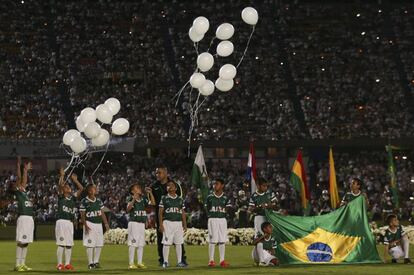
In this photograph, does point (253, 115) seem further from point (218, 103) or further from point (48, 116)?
point (48, 116)

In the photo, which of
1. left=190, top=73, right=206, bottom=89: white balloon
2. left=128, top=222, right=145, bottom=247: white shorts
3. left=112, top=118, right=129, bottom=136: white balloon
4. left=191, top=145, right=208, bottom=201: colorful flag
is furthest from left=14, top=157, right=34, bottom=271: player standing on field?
left=191, top=145, right=208, bottom=201: colorful flag

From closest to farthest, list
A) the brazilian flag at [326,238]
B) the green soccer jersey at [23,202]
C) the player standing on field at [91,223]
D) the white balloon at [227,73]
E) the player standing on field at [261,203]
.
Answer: the green soccer jersey at [23,202] < the player standing on field at [91,223] < the brazilian flag at [326,238] < the player standing on field at [261,203] < the white balloon at [227,73]

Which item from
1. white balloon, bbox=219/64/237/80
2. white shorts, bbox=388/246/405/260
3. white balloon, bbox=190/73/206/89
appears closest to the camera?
white shorts, bbox=388/246/405/260

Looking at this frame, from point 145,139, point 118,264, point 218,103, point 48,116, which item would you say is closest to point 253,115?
point 218,103

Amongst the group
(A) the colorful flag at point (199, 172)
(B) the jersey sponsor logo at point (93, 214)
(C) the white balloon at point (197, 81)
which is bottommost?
(B) the jersey sponsor logo at point (93, 214)

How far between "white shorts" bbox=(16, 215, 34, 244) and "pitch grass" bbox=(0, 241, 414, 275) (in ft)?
2.42

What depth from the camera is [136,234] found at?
24.1m

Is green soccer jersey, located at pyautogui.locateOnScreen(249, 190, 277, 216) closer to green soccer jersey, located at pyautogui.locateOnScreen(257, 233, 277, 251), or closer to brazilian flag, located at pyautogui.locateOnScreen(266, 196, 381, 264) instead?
brazilian flag, located at pyautogui.locateOnScreen(266, 196, 381, 264)

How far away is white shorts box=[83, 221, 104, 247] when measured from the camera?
23578 millimetres

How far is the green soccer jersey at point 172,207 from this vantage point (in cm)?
2356

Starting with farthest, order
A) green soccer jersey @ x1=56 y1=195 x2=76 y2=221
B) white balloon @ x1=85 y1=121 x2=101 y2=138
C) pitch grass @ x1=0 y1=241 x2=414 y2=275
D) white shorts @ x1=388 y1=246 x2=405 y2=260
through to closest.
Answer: white balloon @ x1=85 y1=121 x2=101 y2=138, white shorts @ x1=388 y1=246 x2=405 y2=260, green soccer jersey @ x1=56 y1=195 x2=76 y2=221, pitch grass @ x1=0 y1=241 x2=414 y2=275

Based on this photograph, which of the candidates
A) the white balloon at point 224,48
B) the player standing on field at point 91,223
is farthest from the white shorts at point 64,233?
the white balloon at point 224,48

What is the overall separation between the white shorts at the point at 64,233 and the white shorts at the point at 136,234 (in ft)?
4.95

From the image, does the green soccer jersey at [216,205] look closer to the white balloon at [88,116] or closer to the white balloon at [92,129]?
the white balloon at [92,129]
